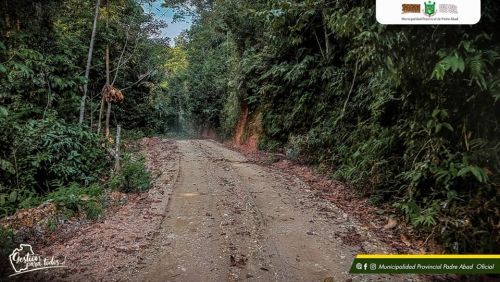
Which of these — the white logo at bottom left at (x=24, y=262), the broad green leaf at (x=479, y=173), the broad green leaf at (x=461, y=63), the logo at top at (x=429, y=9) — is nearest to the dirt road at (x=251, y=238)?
the white logo at bottom left at (x=24, y=262)

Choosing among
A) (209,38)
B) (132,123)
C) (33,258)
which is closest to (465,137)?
(33,258)

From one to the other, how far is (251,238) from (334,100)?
5524 millimetres

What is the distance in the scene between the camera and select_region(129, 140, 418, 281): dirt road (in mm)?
2939

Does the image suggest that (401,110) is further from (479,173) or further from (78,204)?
(78,204)

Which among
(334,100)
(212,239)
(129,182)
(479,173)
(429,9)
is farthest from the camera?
(334,100)

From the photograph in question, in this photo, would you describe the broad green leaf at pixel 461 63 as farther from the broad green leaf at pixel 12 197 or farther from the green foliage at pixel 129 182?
the broad green leaf at pixel 12 197

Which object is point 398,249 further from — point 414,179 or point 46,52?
point 46,52

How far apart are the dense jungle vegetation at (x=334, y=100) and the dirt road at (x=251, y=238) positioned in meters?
1.10

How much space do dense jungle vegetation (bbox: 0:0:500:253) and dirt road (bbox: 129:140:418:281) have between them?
110cm

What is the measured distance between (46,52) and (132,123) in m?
10.3

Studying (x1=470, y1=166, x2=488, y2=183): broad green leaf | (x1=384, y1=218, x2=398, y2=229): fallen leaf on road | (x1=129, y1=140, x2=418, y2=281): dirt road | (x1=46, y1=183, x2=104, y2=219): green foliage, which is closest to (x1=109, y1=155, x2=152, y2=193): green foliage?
(x1=129, y1=140, x2=418, y2=281): dirt road

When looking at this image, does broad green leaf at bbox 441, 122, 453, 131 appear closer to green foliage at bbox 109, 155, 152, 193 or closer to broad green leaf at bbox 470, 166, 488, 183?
broad green leaf at bbox 470, 166, 488, 183

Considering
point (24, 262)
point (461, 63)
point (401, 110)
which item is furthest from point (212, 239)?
point (401, 110)

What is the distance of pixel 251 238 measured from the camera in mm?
3818
